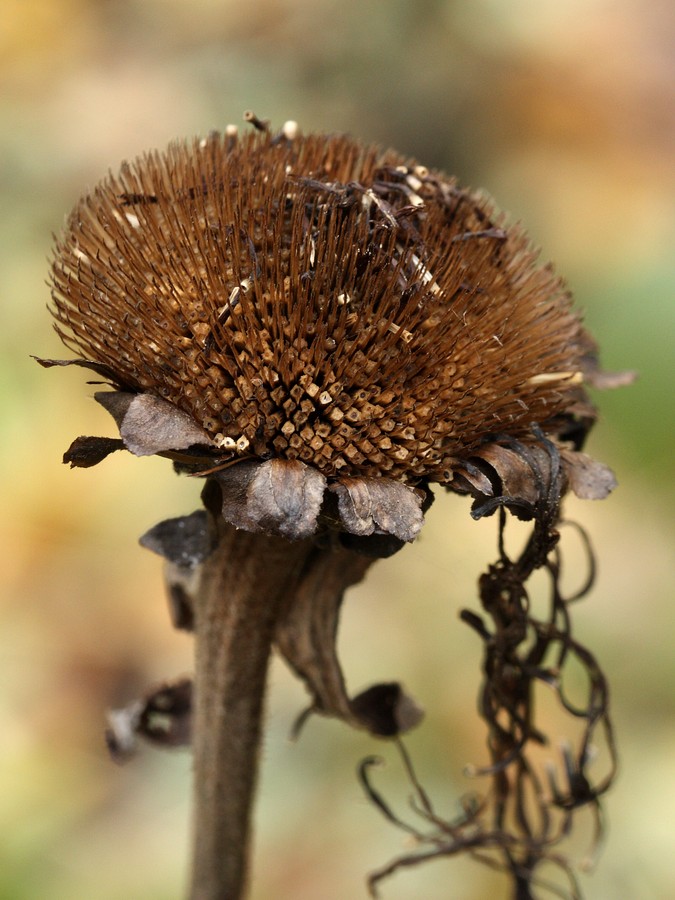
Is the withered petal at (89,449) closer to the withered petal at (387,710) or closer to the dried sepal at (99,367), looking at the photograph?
the dried sepal at (99,367)

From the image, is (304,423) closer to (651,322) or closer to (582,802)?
(582,802)

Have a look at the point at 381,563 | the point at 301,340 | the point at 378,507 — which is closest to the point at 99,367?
the point at 301,340


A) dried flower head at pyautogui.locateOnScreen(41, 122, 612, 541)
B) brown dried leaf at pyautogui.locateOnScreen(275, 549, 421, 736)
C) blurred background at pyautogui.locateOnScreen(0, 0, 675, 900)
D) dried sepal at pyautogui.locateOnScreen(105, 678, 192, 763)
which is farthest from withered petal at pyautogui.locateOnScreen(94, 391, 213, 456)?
blurred background at pyautogui.locateOnScreen(0, 0, 675, 900)

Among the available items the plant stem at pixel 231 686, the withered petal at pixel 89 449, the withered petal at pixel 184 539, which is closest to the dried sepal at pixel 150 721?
the plant stem at pixel 231 686

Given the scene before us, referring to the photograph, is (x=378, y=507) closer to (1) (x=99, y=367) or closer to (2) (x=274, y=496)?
(2) (x=274, y=496)

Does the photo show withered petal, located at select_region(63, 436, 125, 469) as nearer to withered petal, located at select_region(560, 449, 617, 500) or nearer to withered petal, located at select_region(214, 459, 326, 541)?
withered petal, located at select_region(214, 459, 326, 541)

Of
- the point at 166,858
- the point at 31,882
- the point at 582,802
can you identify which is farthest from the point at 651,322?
the point at 31,882

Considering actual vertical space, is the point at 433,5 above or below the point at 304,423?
above
